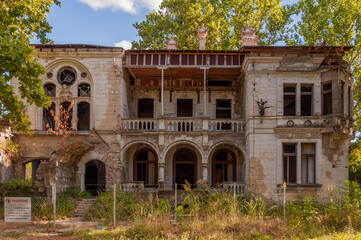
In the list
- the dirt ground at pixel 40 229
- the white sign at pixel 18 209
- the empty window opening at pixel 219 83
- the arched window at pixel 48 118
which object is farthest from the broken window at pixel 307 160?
the arched window at pixel 48 118

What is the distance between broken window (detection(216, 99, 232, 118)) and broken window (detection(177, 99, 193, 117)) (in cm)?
186

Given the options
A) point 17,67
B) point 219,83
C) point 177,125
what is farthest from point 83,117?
point 17,67

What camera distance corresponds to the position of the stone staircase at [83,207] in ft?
58.2

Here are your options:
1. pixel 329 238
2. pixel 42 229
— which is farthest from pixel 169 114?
pixel 329 238

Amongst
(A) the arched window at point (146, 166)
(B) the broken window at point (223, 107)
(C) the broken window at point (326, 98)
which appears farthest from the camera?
(B) the broken window at point (223, 107)

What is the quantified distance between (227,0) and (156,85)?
1063cm

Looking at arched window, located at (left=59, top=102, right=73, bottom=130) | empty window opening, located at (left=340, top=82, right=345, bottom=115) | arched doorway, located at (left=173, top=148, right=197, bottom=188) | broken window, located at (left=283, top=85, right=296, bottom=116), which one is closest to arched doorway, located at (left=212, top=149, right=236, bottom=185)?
arched doorway, located at (left=173, top=148, right=197, bottom=188)

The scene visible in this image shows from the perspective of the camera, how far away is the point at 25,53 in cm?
1178

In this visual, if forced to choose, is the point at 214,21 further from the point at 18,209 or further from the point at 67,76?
the point at 18,209

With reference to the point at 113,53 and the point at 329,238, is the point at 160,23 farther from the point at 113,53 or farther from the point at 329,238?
the point at 329,238

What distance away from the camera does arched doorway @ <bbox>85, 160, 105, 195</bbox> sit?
2338 centimetres

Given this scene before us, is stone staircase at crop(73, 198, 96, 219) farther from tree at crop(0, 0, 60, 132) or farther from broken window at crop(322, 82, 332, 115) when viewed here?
broken window at crop(322, 82, 332, 115)

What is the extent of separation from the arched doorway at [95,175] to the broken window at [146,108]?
14.4ft

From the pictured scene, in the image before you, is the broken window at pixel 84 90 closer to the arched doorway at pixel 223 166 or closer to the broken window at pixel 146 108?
the broken window at pixel 146 108
